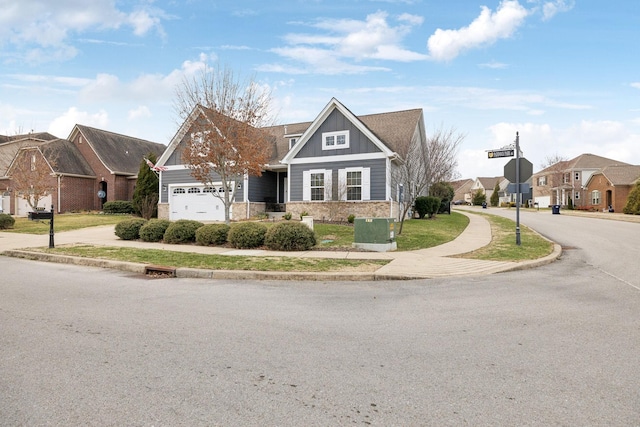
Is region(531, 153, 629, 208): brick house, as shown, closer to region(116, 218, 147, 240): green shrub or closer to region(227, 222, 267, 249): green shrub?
region(227, 222, 267, 249): green shrub

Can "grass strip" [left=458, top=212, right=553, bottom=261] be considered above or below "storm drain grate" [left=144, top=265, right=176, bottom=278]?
above

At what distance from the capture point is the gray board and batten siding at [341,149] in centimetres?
2303

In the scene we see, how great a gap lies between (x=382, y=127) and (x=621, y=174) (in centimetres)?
3545

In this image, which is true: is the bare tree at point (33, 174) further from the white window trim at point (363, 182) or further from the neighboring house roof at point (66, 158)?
the white window trim at point (363, 182)

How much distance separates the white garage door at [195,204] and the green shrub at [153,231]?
10513 millimetres

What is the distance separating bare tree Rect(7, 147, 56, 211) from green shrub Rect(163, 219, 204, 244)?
18574 millimetres

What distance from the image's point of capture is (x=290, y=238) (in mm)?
13117

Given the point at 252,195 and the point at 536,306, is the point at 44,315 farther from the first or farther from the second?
the point at 252,195

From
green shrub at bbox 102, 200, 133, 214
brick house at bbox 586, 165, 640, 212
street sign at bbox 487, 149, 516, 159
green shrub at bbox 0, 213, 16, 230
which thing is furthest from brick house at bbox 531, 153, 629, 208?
green shrub at bbox 0, 213, 16, 230

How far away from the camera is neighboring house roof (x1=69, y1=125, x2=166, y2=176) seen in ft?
121

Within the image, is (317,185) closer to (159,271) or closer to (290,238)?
(290,238)

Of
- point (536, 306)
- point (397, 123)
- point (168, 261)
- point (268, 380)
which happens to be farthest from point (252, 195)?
point (268, 380)

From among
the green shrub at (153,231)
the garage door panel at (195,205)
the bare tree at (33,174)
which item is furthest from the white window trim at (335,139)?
the bare tree at (33,174)

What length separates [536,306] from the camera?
657cm
